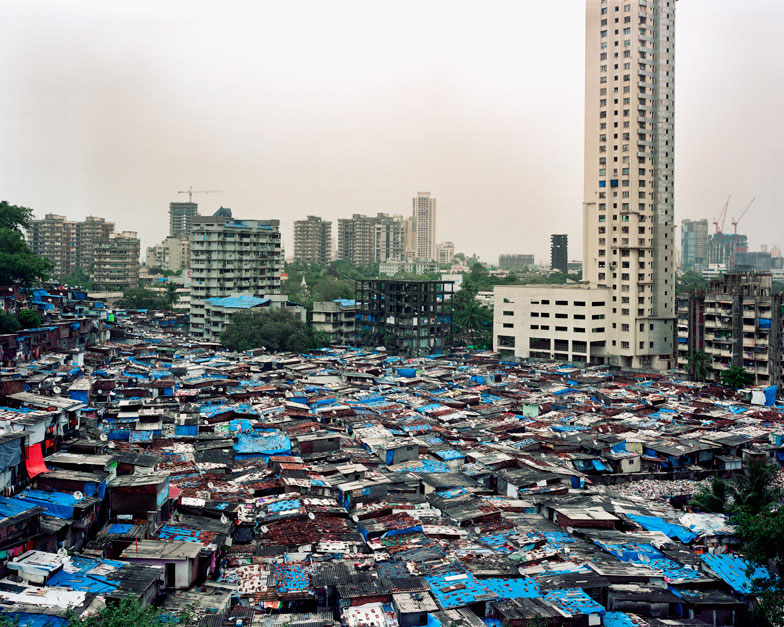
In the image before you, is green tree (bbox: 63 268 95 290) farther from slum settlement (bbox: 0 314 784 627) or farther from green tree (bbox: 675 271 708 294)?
green tree (bbox: 675 271 708 294)

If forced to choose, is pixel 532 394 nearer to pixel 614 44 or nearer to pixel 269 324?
pixel 269 324

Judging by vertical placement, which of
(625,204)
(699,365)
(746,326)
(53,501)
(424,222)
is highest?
(424,222)

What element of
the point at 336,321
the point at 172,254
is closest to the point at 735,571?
the point at 336,321

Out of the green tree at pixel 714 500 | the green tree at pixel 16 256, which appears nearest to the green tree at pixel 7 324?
the green tree at pixel 16 256

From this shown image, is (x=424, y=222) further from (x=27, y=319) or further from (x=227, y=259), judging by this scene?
(x=27, y=319)

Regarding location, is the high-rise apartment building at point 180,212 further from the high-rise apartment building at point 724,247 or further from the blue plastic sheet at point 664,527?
the blue plastic sheet at point 664,527

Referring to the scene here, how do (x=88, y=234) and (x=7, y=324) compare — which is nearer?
(x=7, y=324)

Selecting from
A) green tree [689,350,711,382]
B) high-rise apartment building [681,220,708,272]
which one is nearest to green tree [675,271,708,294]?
green tree [689,350,711,382]
